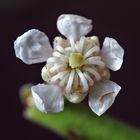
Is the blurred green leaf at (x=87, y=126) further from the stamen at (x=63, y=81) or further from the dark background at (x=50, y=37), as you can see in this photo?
the dark background at (x=50, y=37)

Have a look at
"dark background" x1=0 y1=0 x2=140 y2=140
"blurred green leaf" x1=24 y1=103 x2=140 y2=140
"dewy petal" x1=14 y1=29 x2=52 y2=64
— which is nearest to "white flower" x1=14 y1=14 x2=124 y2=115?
"dewy petal" x1=14 y1=29 x2=52 y2=64

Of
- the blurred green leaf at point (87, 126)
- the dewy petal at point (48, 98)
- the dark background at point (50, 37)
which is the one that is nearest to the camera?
the dewy petal at point (48, 98)

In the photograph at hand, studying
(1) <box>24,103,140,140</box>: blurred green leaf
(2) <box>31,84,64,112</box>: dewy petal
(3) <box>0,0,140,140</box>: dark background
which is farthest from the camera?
(3) <box>0,0,140,140</box>: dark background

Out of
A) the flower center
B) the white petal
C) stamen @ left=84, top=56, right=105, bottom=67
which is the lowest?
the white petal

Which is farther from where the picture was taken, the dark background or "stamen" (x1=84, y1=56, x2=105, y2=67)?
the dark background

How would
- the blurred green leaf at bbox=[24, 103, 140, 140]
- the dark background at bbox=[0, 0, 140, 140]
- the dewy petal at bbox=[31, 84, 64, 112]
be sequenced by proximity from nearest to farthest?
the dewy petal at bbox=[31, 84, 64, 112] → the blurred green leaf at bbox=[24, 103, 140, 140] → the dark background at bbox=[0, 0, 140, 140]

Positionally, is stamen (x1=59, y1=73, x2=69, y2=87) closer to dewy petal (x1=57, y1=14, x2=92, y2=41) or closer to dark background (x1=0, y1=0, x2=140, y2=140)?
dewy petal (x1=57, y1=14, x2=92, y2=41)

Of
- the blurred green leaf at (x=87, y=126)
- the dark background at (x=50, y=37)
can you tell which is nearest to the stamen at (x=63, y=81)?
the blurred green leaf at (x=87, y=126)
